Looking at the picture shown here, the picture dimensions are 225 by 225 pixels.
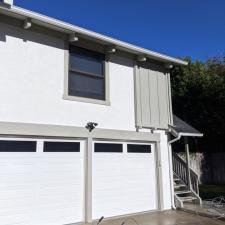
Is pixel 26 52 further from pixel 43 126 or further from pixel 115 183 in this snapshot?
pixel 115 183

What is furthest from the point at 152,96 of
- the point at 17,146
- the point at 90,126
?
the point at 17,146

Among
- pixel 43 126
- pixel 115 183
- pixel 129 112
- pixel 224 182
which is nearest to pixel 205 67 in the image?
pixel 224 182

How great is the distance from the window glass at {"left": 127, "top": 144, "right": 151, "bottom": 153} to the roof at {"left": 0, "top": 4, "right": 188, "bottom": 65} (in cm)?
329

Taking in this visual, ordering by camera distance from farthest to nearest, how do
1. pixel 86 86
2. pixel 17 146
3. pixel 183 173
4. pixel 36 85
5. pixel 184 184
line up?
pixel 183 173, pixel 184 184, pixel 86 86, pixel 36 85, pixel 17 146

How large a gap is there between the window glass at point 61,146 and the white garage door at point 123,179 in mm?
676

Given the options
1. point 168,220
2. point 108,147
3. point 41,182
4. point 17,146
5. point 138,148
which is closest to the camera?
point 17,146

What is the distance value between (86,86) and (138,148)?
2.86 metres

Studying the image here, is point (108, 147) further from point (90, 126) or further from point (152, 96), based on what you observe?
point (152, 96)

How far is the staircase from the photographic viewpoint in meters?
10.8

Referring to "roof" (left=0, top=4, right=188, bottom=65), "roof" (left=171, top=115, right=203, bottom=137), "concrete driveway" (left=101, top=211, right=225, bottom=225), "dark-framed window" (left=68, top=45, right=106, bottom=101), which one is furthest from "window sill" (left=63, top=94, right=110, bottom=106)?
"concrete driveway" (left=101, top=211, right=225, bottom=225)

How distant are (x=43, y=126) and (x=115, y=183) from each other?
299cm

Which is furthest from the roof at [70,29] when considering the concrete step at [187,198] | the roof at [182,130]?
the concrete step at [187,198]

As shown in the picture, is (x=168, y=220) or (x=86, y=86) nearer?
(x=168, y=220)

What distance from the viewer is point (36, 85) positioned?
7977mm
